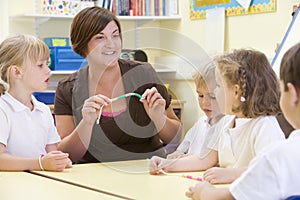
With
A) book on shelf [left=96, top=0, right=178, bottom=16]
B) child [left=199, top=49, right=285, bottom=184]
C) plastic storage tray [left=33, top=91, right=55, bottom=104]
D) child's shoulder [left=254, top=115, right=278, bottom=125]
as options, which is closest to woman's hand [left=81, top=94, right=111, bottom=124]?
child [left=199, top=49, right=285, bottom=184]

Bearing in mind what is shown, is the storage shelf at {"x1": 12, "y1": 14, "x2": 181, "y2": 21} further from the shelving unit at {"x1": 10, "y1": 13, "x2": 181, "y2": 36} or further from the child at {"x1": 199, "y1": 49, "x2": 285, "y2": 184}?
the child at {"x1": 199, "y1": 49, "x2": 285, "y2": 184}

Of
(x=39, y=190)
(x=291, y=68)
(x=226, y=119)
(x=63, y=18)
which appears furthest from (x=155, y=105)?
(x=63, y=18)

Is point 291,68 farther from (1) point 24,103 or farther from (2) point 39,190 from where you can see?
(1) point 24,103

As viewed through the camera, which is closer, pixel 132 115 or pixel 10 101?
pixel 10 101

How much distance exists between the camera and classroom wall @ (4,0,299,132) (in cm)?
198

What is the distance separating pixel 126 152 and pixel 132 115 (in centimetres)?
14

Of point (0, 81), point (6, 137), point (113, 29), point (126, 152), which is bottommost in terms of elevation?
point (126, 152)

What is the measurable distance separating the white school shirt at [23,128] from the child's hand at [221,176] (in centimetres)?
71

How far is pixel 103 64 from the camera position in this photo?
2.16 meters

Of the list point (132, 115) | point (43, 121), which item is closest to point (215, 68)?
point (132, 115)

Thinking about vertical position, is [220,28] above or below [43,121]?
above

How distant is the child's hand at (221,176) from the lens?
4.99 feet

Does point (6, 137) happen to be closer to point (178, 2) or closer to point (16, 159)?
point (16, 159)

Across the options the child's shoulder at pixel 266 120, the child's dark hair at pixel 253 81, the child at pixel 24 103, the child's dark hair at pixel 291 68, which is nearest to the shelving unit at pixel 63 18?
the child at pixel 24 103
